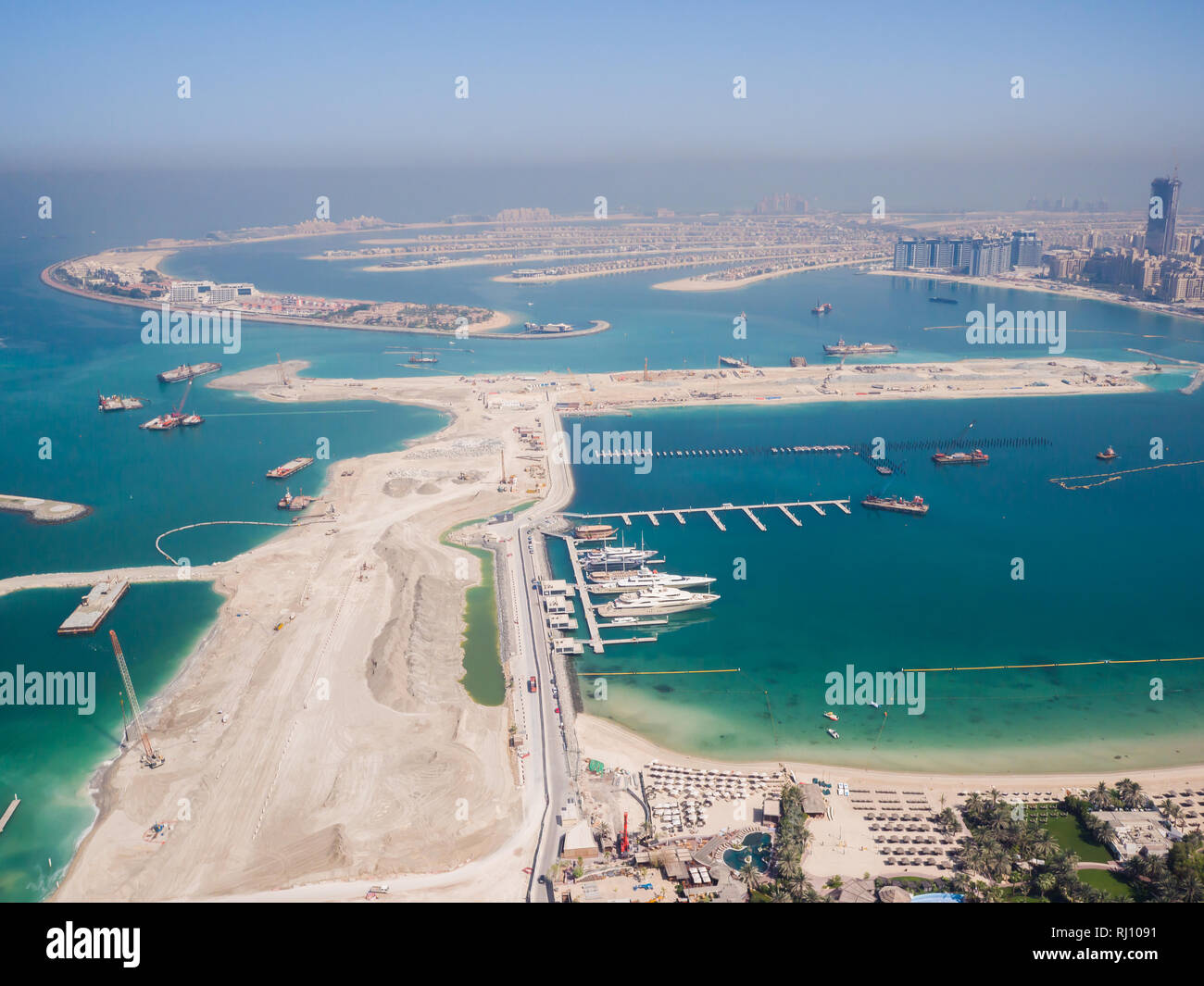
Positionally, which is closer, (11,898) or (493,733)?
(11,898)

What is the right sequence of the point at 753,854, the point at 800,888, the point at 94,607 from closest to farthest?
the point at 800,888 → the point at 753,854 → the point at 94,607

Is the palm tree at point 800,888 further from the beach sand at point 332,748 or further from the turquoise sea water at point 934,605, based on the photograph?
the beach sand at point 332,748

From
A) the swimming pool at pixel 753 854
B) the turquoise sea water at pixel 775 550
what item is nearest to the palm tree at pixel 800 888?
the swimming pool at pixel 753 854

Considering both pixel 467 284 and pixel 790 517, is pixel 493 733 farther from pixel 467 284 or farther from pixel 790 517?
pixel 467 284

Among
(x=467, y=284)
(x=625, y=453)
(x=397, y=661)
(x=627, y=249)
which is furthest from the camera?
(x=627, y=249)

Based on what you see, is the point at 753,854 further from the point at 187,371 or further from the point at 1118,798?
the point at 187,371

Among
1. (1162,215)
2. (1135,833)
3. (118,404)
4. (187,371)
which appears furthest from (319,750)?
(1162,215)

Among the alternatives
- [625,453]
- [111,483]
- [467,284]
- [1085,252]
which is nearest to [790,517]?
[625,453]
